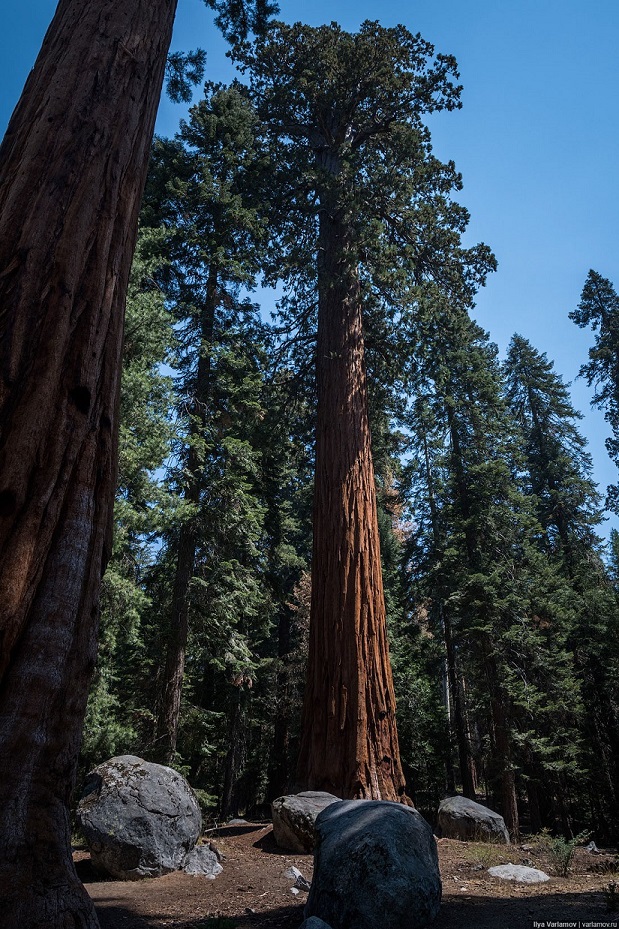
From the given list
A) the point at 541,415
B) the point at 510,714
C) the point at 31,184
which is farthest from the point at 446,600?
A: the point at 31,184

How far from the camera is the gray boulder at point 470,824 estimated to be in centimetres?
959

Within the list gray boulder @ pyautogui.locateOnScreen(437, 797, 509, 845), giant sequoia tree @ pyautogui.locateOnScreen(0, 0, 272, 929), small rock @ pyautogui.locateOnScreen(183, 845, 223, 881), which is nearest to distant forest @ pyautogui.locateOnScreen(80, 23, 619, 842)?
small rock @ pyautogui.locateOnScreen(183, 845, 223, 881)

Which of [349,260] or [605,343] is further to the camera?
[605,343]

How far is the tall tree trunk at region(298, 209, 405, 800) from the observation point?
24.3 feet

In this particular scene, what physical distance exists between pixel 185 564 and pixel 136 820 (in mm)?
5337

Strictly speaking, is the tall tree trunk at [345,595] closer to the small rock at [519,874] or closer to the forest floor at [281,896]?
the forest floor at [281,896]

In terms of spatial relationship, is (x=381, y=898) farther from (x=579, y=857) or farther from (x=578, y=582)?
(x=578, y=582)

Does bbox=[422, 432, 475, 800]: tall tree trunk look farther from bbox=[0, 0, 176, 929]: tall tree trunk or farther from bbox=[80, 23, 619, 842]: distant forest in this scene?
bbox=[0, 0, 176, 929]: tall tree trunk

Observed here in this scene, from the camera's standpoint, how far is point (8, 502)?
2.01m

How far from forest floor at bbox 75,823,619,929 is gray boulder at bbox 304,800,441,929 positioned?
365 mm

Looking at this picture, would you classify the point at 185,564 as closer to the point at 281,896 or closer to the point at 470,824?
the point at 281,896

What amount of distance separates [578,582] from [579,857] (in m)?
14.6

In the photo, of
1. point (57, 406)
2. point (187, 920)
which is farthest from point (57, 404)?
point (187, 920)

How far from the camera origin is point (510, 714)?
49.4 feet
